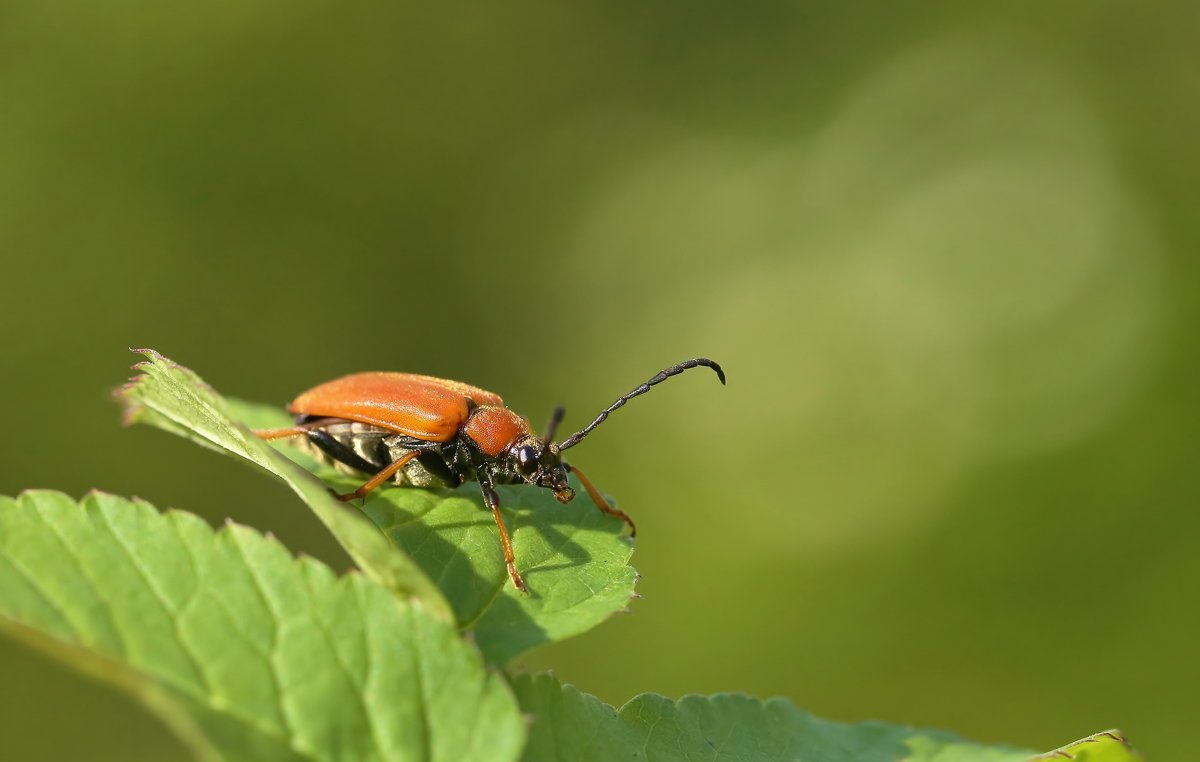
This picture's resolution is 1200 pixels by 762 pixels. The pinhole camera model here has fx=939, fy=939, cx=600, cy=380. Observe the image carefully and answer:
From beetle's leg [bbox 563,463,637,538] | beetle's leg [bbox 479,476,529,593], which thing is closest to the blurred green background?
beetle's leg [bbox 563,463,637,538]

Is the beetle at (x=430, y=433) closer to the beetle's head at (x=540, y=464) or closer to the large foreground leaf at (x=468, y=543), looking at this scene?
the beetle's head at (x=540, y=464)

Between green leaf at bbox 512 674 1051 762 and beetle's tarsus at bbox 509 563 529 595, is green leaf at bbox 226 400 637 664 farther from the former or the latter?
green leaf at bbox 512 674 1051 762

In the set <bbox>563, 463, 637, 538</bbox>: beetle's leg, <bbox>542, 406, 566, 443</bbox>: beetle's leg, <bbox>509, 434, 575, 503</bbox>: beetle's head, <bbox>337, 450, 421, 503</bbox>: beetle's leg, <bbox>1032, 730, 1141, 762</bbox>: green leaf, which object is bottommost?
<bbox>1032, 730, 1141, 762</bbox>: green leaf

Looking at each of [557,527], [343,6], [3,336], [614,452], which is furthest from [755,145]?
[557,527]

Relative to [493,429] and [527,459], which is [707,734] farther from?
[493,429]

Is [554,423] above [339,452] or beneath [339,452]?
above

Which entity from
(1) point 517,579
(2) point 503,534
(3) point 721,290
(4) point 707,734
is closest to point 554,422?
(2) point 503,534
